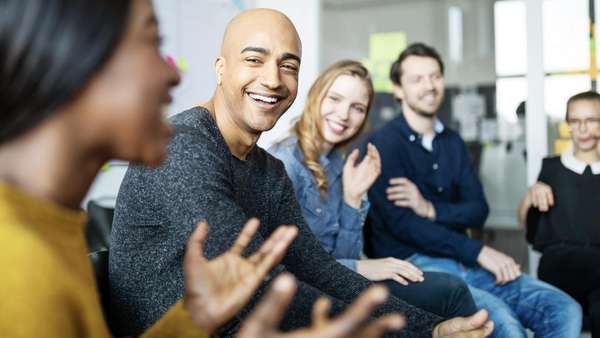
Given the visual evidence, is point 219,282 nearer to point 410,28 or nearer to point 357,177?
point 357,177

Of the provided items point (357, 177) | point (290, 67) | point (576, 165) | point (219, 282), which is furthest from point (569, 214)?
point (219, 282)

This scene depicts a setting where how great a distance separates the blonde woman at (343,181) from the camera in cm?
206

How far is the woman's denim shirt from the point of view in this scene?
2.27 metres

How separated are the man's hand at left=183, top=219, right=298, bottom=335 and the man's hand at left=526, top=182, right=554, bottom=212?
7.49 feet

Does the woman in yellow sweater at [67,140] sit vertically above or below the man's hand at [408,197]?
above

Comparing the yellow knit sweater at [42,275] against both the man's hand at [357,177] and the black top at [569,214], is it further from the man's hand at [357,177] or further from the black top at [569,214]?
the black top at [569,214]

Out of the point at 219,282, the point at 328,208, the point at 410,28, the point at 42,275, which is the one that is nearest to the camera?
the point at 42,275

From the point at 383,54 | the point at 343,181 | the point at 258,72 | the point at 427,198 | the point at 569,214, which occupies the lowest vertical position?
the point at 569,214

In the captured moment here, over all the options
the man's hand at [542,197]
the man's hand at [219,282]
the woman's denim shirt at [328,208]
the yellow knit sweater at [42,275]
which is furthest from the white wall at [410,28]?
the yellow knit sweater at [42,275]

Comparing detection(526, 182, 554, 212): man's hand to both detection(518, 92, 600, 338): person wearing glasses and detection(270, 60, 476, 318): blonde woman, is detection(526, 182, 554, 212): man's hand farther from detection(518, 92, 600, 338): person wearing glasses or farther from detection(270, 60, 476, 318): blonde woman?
detection(270, 60, 476, 318): blonde woman

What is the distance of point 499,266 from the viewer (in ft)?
8.24

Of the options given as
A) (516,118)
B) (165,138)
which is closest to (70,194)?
(165,138)

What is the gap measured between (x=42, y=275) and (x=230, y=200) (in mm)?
631

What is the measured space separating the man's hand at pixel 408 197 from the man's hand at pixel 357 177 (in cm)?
26
